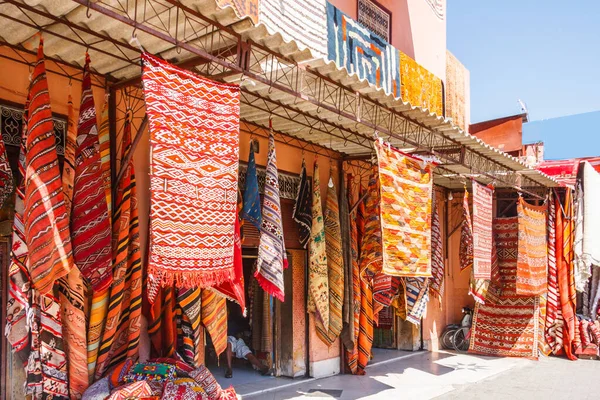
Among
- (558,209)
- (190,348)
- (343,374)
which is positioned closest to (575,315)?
(558,209)

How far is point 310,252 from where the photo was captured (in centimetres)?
672

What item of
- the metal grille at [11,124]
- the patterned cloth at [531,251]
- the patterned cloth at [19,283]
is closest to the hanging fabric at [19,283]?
the patterned cloth at [19,283]

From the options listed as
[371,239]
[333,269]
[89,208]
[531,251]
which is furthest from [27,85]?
[531,251]

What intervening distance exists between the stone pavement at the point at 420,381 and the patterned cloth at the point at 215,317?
1.38m

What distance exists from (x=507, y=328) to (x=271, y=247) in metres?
6.03

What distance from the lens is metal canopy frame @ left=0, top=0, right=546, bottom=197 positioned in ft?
11.7

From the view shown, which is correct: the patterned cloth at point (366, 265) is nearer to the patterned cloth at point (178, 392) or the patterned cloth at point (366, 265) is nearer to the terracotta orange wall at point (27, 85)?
the patterned cloth at point (178, 392)

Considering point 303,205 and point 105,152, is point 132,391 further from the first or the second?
point 303,205

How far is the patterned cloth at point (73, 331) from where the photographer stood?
3.90 metres

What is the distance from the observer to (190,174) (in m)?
3.59

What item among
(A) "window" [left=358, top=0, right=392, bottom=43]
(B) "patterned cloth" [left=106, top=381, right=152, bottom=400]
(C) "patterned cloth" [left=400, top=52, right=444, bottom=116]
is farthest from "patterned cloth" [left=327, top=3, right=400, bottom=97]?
(B) "patterned cloth" [left=106, top=381, right=152, bottom=400]

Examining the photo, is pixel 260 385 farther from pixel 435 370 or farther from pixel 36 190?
pixel 36 190

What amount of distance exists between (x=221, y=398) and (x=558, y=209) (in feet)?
25.1

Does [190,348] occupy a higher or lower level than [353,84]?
lower
